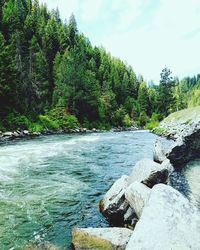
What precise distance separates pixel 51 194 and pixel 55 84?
2280 inches

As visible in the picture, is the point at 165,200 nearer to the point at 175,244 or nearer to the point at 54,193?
the point at 175,244

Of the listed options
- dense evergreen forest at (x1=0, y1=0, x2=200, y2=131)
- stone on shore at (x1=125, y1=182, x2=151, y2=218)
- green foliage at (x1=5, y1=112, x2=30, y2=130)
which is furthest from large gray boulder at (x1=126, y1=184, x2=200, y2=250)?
green foliage at (x1=5, y1=112, x2=30, y2=130)

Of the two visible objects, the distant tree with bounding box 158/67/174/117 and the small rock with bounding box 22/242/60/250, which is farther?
the distant tree with bounding box 158/67/174/117

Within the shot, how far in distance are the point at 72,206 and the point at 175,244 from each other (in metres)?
5.81

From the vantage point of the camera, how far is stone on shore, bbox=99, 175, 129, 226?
9.55 m

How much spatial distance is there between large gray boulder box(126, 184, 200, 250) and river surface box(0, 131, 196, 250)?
9.07ft

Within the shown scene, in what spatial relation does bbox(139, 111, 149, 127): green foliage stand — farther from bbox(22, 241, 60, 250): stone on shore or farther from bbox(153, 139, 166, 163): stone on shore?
bbox(22, 241, 60, 250): stone on shore

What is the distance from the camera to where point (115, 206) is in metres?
9.76

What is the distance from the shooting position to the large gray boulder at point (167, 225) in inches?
220

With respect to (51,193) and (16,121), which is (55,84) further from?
(51,193)

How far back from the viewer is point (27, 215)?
32.0 feet

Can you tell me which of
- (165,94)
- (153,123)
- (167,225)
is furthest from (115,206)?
(165,94)

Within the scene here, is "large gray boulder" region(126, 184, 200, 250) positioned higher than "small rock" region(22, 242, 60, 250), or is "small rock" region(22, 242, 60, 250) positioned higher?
"large gray boulder" region(126, 184, 200, 250)

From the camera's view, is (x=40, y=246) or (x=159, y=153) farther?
(x=159, y=153)
